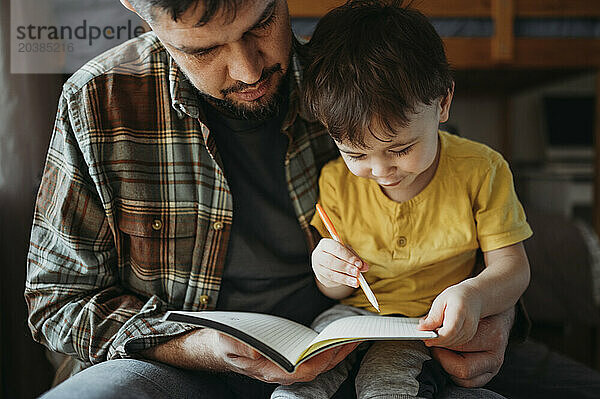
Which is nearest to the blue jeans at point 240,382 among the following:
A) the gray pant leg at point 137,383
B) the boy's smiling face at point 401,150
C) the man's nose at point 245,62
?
the gray pant leg at point 137,383

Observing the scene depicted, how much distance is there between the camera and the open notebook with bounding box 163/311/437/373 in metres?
0.64

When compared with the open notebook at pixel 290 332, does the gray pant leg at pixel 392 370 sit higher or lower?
lower

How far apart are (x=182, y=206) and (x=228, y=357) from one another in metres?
0.26

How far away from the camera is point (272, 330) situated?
2.38ft

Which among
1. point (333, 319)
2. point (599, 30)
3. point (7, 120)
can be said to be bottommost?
point (333, 319)

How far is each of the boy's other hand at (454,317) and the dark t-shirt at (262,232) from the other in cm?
27

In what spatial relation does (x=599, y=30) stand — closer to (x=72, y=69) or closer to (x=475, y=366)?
(x=475, y=366)

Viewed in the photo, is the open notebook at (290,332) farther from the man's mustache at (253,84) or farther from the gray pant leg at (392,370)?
the man's mustache at (253,84)

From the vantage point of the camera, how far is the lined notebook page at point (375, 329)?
65 cm

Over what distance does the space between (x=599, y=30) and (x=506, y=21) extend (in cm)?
26

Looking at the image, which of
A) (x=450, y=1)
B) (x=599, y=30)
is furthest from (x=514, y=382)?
(x=599, y=30)

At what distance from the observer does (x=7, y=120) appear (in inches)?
40.9

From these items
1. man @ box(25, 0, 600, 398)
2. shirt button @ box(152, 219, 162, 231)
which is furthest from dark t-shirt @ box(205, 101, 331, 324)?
shirt button @ box(152, 219, 162, 231)

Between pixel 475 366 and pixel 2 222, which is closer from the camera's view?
pixel 475 366
